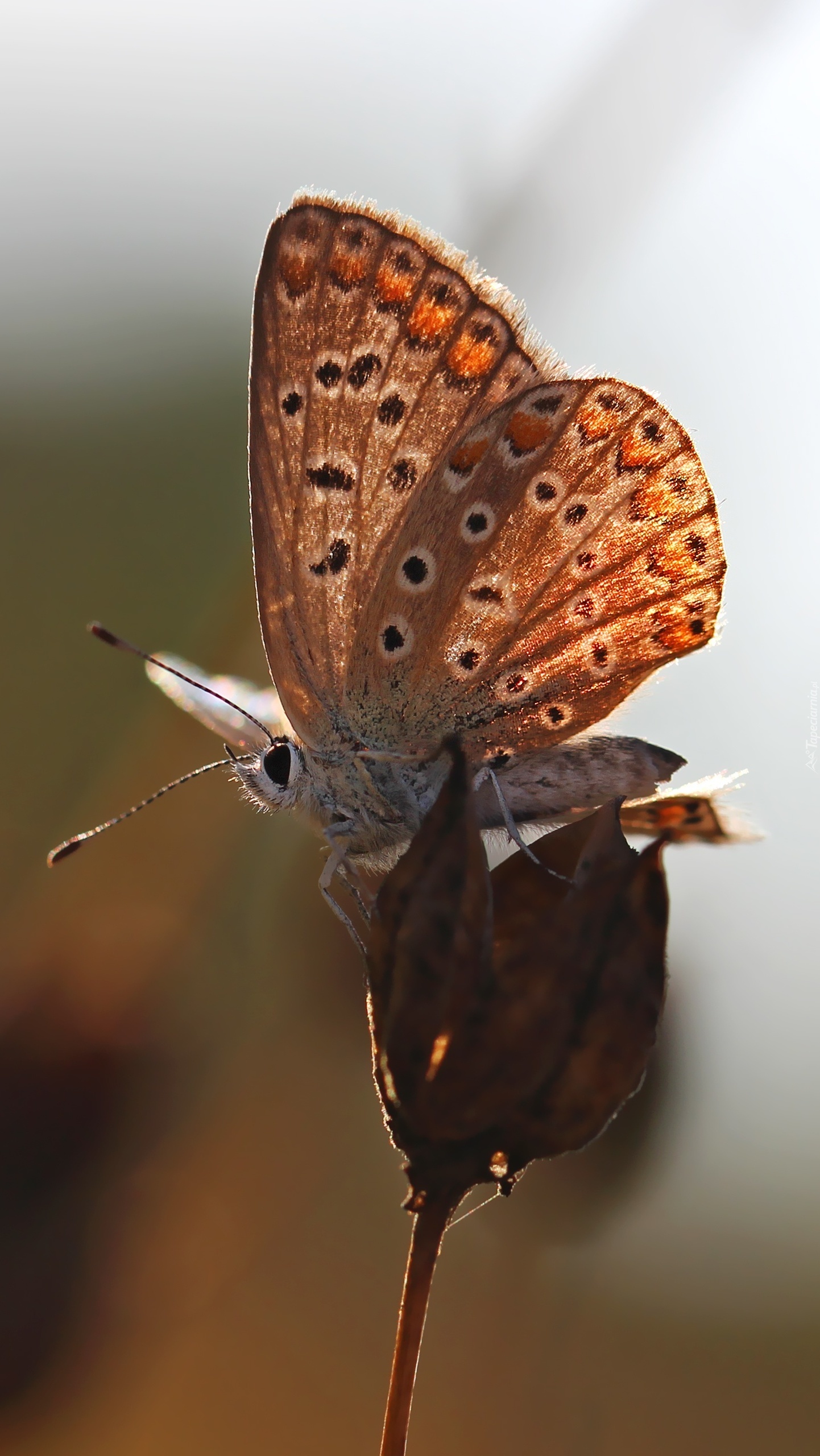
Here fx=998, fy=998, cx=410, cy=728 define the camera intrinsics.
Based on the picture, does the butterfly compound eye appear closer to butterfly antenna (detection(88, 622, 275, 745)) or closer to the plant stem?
butterfly antenna (detection(88, 622, 275, 745))

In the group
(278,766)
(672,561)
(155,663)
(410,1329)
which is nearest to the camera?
(410,1329)

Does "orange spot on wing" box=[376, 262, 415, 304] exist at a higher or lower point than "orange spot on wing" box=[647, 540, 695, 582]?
higher

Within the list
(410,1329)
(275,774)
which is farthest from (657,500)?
(410,1329)

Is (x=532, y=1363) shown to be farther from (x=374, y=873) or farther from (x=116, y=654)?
(x=116, y=654)

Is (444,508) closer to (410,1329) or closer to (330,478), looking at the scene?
(330,478)

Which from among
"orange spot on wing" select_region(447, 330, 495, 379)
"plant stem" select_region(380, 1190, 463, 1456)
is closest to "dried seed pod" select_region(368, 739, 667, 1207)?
"plant stem" select_region(380, 1190, 463, 1456)

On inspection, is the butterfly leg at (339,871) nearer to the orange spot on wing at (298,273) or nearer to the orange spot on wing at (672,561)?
the orange spot on wing at (672,561)

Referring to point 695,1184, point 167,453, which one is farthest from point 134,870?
point 167,453
